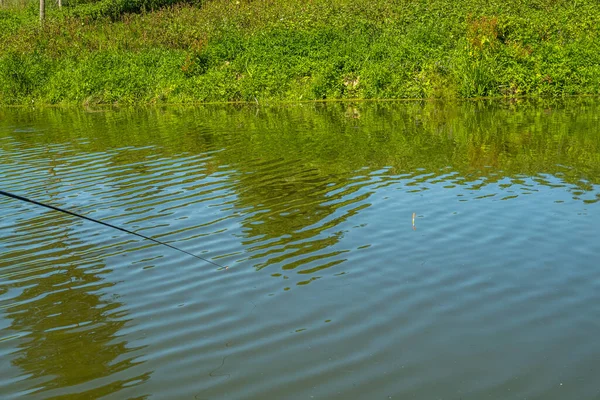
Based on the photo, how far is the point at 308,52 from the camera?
24.1m

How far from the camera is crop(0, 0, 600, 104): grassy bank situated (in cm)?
2067

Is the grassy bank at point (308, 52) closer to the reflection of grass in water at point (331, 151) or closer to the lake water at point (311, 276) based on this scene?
the reflection of grass in water at point (331, 151)

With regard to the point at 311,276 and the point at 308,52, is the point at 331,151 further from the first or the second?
the point at 308,52

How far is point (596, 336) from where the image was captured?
4.42 metres

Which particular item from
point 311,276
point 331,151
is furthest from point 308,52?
point 311,276

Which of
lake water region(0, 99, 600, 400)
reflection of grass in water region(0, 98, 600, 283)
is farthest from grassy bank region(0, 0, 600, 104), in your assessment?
lake water region(0, 99, 600, 400)

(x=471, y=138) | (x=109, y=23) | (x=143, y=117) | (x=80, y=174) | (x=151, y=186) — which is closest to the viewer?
(x=151, y=186)

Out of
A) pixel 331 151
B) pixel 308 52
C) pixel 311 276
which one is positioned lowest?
pixel 311 276

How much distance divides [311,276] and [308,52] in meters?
19.1

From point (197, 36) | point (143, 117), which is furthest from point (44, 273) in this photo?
point (197, 36)

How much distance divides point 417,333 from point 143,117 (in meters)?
16.8

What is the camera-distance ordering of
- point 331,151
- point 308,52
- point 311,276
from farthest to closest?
point 308,52
point 331,151
point 311,276

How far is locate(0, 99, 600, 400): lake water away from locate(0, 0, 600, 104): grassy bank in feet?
30.9

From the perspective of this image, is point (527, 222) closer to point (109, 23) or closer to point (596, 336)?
point (596, 336)
